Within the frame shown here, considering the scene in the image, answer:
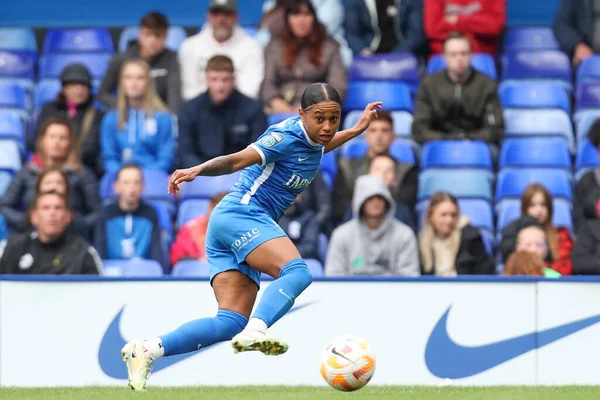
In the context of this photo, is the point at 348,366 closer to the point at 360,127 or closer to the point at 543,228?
the point at 360,127

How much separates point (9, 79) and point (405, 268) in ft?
19.0

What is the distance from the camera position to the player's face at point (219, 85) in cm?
1270

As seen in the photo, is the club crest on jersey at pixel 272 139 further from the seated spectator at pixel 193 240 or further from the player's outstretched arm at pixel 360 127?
the seated spectator at pixel 193 240

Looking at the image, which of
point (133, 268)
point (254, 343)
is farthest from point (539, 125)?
point (254, 343)

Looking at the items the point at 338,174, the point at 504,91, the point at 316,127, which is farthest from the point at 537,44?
the point at 316,127

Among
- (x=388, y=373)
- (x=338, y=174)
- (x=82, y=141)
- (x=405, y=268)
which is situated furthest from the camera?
(x=82, y=141)

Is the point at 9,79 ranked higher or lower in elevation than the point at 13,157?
higher

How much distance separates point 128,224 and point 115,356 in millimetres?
2381

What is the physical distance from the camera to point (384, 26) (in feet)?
46.7

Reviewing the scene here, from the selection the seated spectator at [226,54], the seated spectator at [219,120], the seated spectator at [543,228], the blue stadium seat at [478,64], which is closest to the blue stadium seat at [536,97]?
the blue stadium seat at [478,64]

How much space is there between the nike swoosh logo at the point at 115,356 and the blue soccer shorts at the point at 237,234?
7.00 feet

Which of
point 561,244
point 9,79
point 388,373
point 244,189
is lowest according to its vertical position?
point 388,373

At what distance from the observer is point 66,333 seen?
9.83 meters

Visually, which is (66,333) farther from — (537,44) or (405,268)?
(537,44)
